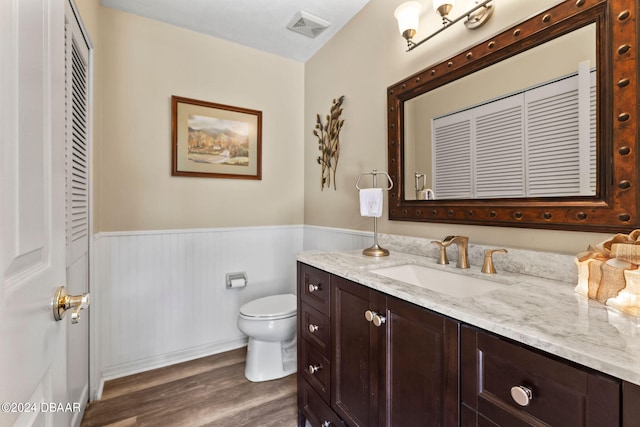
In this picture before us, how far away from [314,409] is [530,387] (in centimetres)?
111

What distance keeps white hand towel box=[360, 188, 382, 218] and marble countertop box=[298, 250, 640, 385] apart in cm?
55

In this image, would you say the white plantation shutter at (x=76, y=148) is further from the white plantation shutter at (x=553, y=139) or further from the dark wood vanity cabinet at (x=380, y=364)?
the white plantation shutter at (x=553, y=139)

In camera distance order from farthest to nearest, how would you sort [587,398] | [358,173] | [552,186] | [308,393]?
[358,173], [308,393], [552,186], [587,398]

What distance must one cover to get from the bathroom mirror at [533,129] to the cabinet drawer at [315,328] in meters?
0.73

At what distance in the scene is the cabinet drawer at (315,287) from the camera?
1.30 meters

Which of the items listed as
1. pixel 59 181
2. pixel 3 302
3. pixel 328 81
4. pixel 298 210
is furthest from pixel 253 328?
pixel 328 81

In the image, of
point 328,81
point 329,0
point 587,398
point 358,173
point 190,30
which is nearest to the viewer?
point 587,398

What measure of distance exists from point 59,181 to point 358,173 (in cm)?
159

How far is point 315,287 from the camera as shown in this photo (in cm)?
138

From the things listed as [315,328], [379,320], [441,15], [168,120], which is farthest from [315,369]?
[168,120]

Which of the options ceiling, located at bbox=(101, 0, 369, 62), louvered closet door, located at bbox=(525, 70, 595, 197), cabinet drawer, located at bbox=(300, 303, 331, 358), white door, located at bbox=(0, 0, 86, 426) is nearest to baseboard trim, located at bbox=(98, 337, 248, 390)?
cabinet drawer, located at bbox=(300, 303, 331, 358)

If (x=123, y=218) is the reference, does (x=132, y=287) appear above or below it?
below

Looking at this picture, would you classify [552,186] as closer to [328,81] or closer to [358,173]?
[358,173]

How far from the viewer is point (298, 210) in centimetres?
271
